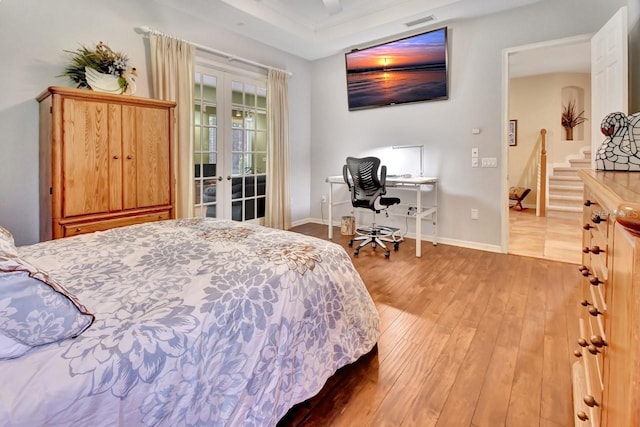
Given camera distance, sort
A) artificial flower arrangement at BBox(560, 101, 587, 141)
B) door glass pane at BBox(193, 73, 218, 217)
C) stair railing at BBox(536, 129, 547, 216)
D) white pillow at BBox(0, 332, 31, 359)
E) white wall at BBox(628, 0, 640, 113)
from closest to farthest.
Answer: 1. white pillow at BBox(0, 332, 31, 359)
2. white wall at BBox(628, 0, 640, 113)
3. door glass pane at BBox(193, 73, 218, 217)
4. stair railing at BBox(536, 129, 547, 216)
5. artificial flower arrangement at BBox(560, 101, 587, 141)

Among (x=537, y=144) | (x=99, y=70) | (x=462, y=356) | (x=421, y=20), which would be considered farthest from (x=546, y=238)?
(x=99, y=70)

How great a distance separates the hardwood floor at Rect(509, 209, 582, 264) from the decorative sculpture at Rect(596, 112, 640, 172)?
2561mm

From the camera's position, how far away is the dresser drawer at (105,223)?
2604mm

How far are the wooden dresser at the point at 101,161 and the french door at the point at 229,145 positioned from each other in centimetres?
94

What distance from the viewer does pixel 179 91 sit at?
3703mm

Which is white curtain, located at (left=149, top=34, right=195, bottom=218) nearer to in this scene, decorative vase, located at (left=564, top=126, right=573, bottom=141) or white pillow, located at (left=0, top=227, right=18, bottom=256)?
white pillow, located at (left=0, top=227, right=18, bottom=256)

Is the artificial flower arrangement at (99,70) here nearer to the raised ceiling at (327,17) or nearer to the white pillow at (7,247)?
the raised ceiling at (327,17)

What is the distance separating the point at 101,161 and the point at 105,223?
20.0 inches

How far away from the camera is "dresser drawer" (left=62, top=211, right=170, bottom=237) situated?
2604 millimetres

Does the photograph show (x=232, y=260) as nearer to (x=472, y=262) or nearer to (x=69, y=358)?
(x=69, y=358)

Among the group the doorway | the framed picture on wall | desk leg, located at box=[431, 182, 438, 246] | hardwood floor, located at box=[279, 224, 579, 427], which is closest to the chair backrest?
desk leg, located at box=[431, 182, 438, 246]

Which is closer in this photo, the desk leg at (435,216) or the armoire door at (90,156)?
the armoire door at (90,156)

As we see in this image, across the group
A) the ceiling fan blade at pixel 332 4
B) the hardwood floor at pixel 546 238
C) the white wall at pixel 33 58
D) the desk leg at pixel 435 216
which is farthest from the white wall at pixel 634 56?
the white wall at pixel 33 58

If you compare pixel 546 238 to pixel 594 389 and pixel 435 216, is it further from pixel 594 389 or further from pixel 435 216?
pixel 594 389
